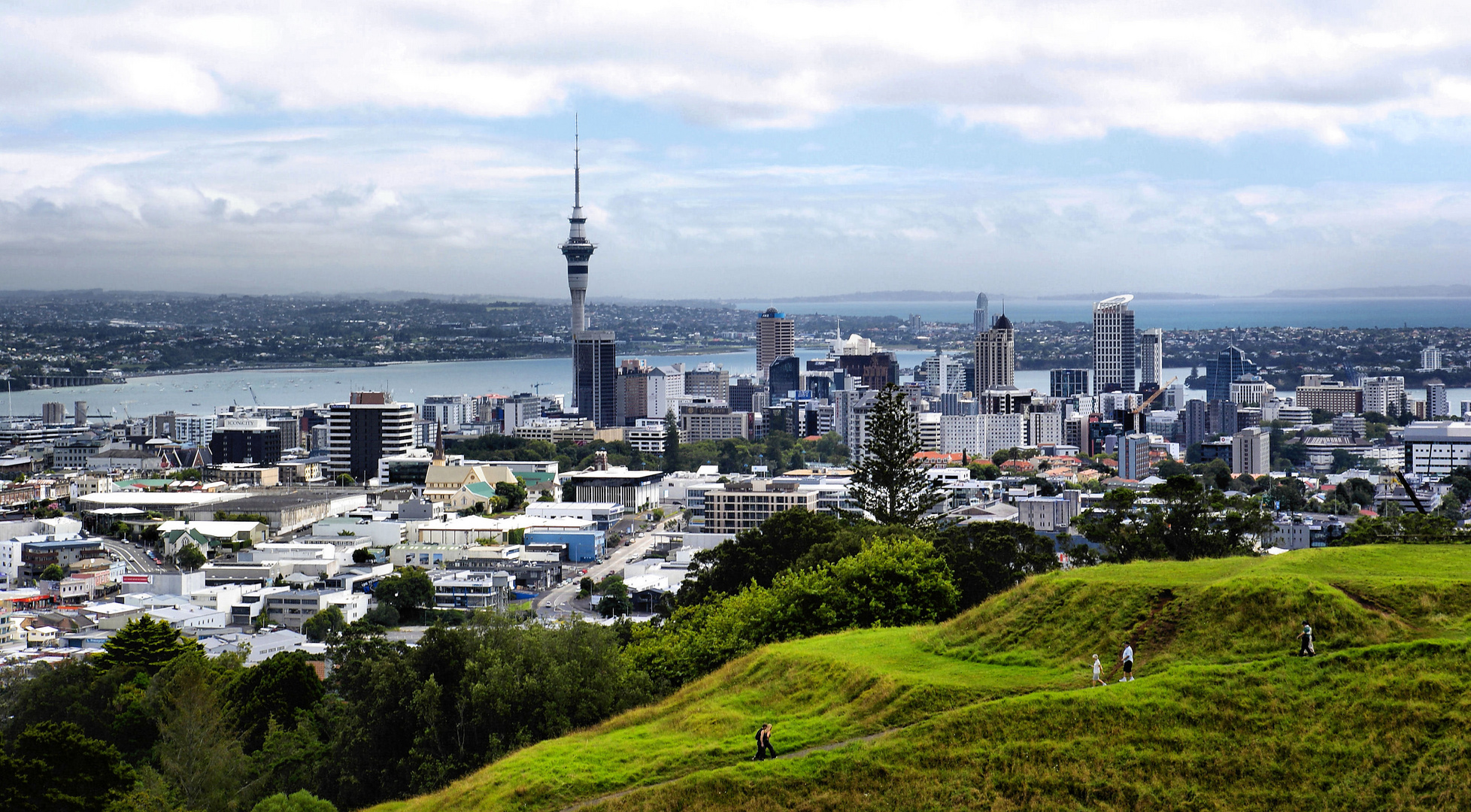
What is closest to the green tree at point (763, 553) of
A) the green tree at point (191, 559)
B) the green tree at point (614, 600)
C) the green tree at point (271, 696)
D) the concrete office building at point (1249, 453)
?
the green tree at point (271, 696)

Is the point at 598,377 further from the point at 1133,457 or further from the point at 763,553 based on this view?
the point at 763,553

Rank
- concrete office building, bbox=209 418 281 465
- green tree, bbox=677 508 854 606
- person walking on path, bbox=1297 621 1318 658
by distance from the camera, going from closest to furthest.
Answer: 1. person walking on path, bbox=1297 621 1318 658
2. green tree, bbox=677 508 854 606
3. concrete office building, bbox=209 418 281 465

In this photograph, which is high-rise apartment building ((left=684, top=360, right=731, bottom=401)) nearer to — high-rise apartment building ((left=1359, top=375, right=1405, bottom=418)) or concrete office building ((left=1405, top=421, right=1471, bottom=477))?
high-rise apartment building ((left=1359, top=375, right=1405, bottom=418))

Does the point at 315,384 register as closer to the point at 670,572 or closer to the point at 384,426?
the point at 384,426

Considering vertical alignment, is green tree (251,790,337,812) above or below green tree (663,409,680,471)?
above

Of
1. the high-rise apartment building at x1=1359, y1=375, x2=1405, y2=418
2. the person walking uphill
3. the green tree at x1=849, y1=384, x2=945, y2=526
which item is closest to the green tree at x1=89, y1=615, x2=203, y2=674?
the green tree at x1=849, y1=384, x2=945, y2=526

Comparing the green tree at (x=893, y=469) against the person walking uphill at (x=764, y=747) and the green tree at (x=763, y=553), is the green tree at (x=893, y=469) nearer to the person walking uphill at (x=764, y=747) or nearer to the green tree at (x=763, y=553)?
the green tree at (x=763, y=553)
